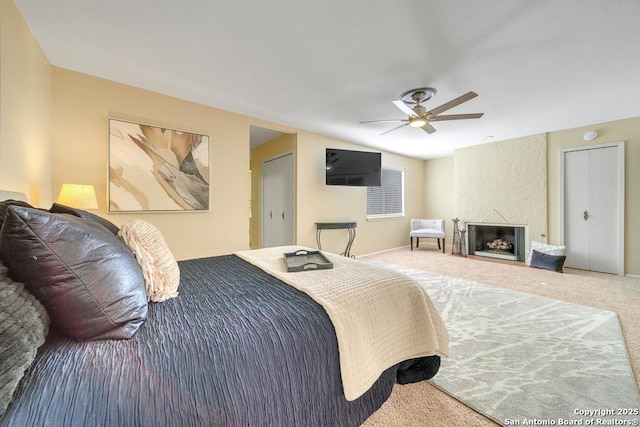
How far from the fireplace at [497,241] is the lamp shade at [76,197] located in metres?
6.13

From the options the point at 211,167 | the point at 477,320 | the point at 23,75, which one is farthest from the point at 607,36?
the point at 23,75

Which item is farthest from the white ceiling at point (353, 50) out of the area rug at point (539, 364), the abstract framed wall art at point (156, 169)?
the area rug at point (539, 364)

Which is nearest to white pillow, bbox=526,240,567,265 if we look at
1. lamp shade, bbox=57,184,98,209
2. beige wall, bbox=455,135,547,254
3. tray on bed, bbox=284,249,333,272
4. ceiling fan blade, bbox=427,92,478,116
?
beige wall, bbox=455,135,547,254

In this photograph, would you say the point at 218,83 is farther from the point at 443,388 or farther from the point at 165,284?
the point at 443,388

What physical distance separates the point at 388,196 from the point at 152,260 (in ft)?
17.5

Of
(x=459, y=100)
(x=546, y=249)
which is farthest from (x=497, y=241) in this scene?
(x=459, y=100)

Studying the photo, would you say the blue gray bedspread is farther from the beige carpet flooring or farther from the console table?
the console table

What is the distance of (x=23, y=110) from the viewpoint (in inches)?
67.6

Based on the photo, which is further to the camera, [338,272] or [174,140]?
[174,140]

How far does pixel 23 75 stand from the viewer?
1717 mm

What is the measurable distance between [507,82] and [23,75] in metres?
4.15

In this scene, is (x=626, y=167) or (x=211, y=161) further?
(x=626, y=167)

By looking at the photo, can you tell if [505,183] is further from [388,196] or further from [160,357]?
[160,357]

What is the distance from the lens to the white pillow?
4.07 m
